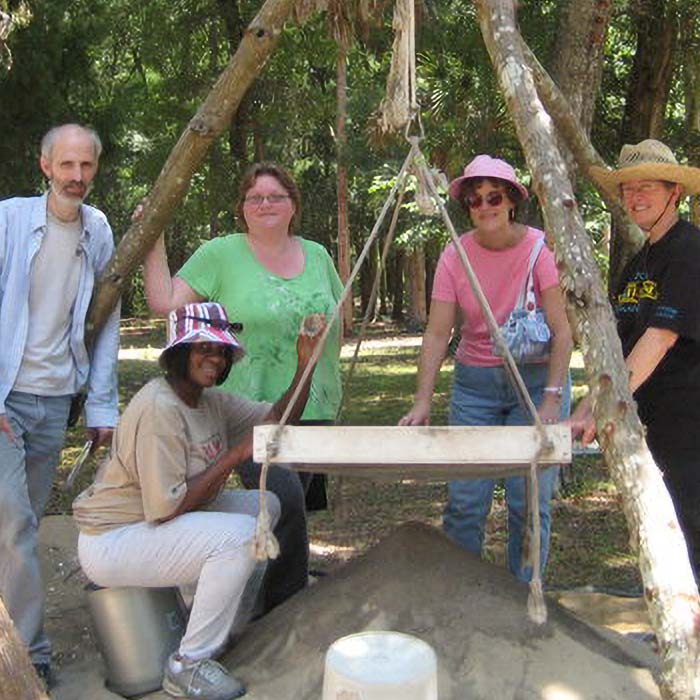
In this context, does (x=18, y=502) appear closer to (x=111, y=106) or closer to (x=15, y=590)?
(x=15, y=590)

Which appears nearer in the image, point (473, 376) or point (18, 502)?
point (18, 502)

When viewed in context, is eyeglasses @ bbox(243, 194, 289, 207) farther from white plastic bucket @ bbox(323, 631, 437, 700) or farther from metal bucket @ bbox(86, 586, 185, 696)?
white plastic bucket @ bbox(323, 631, 437, 700)

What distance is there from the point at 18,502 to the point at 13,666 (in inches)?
42.6

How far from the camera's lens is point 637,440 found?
2.72m

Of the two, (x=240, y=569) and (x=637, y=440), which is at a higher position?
(x=637, y=440)

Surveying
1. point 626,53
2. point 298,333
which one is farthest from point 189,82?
point 298,333

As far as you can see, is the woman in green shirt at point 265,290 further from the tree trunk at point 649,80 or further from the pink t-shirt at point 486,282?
the tree trunk at point 649,80

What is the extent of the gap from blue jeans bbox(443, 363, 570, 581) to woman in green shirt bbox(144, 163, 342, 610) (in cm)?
48

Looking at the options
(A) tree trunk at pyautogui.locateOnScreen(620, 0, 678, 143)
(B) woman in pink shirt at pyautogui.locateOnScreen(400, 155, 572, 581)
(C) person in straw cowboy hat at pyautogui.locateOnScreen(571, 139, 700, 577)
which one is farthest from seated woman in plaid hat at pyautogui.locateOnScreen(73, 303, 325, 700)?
(A) tree trunk at pyautogui.locateOnScreen(620, 0, 678, 143)

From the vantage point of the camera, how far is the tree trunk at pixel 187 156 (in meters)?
3.65

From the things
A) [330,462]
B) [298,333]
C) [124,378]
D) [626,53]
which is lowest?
[124,378]

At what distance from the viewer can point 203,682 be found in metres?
3.28

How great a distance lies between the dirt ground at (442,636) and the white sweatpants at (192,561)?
0.22 metres

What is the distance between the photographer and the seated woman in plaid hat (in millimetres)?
3264
